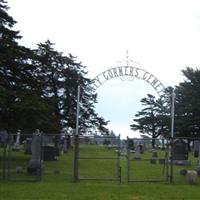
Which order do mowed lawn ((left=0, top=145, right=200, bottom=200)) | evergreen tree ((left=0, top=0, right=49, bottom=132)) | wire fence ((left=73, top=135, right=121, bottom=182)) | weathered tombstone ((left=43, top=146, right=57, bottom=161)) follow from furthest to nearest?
weathered tombstone ((left=43, top=146, right=57, bottom=161)) < evergreen tree ((left=0, top=0, right=49, bottom=132)) < wire fence ((left=73, top=135, right=121, bottom=182)) < mowed lawn ((left=0, top=145, right=200, bottom=200))

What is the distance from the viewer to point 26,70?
36250 mm

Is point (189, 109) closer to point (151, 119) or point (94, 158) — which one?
point (151, 119)

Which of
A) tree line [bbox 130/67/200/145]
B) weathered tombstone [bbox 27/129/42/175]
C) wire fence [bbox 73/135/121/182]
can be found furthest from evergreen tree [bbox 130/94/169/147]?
weathered tombstone [bbox 27/129/42/175]

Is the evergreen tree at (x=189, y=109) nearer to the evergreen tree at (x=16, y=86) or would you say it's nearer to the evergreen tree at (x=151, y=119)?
the evergreen tree at (x=151, y=119)

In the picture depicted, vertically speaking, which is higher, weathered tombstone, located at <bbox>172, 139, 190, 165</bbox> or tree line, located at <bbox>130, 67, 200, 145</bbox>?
tree line, located at <bbox>130, 67, 200, 145</bbox>

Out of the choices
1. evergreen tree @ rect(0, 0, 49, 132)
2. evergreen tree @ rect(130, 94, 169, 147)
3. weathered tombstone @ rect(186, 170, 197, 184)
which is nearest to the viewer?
weathered tombstone @ rect(186, 170, 197, 184)

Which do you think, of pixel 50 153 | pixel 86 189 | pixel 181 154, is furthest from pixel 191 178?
pixel 50 153

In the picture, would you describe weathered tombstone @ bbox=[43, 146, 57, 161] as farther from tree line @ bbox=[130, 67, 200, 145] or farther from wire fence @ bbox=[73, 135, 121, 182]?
tree line @ bbox=[130, 67, 200, 145]

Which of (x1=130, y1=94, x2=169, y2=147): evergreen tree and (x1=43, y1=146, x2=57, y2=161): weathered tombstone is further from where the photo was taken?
(x1=130, y1=94, x2=169, y2=147): evergreen tree

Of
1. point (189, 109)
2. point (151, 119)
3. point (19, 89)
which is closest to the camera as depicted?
point (19, 89)

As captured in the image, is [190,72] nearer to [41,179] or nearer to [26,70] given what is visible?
[26,70]

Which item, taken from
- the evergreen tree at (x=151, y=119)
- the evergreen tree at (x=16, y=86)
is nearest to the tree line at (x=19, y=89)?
the evergreen tree at (x=16, y=86)

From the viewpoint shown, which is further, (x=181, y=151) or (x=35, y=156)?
(x=181, y=151)

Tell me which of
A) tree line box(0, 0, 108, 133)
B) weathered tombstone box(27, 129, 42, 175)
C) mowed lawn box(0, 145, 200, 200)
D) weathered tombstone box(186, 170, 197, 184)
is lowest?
mowed lawn box(0, 145, 200, 200)
